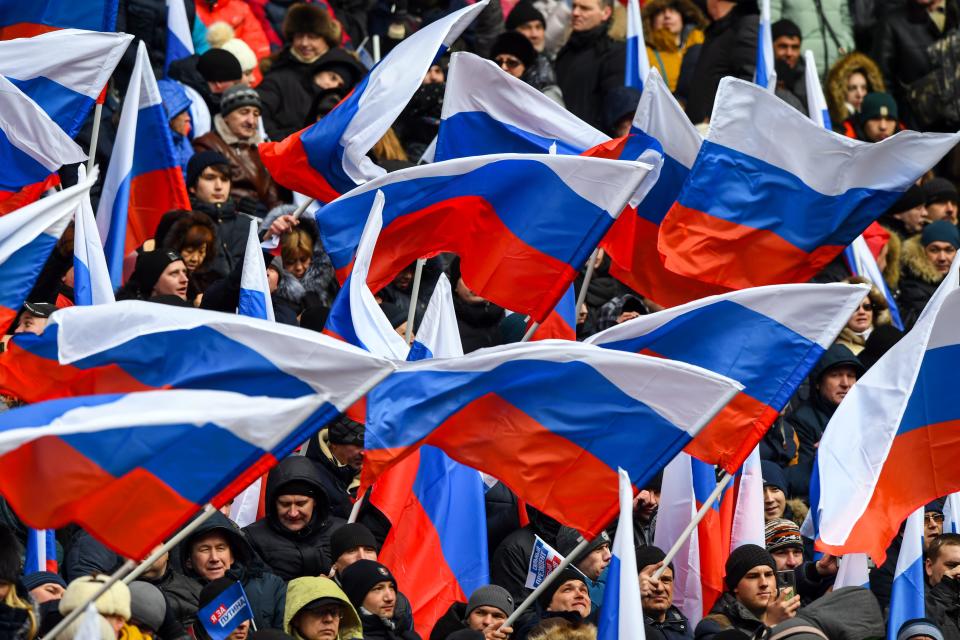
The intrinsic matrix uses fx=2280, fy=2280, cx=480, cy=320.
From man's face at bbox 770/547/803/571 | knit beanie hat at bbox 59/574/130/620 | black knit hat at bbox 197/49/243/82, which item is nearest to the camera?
knit beanie hat at bbox 59/574/130/620

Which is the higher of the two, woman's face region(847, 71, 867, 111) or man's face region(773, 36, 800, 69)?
man's face region(773, 36, 800, 69)

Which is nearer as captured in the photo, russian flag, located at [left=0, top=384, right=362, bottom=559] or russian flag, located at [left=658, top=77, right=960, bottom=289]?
russian flag, located at [left=0, top=384, right=362, bottom=559]

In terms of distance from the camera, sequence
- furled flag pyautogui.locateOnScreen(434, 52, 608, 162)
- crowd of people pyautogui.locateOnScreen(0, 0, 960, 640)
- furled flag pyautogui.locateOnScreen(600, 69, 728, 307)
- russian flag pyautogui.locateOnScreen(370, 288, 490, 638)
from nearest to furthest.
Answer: crowd of people pyautogui.locateOnScreen(0, 0, 960, 640)
russian flag pyautogui.locateOnScreen(370, 288, 490, 638)
furled flag pyautogui.locateOnScreen(600, 69, 728, 307)
furled flag pyautogui.locateOnScreen(434, 52, 608, 162)

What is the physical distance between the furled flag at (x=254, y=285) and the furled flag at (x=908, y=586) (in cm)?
384

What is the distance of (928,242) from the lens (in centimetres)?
1725

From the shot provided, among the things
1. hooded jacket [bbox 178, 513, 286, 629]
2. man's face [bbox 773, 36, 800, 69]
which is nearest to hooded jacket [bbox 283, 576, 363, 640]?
hooded jacket [bbox 178, 513, 286, 629]

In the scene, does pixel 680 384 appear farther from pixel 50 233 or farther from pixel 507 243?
pixel 50 233

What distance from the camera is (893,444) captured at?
11.7 m

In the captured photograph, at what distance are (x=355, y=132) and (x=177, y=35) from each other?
4235 millimetres

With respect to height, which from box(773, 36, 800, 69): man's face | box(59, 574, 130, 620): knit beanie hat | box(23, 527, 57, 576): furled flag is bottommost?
box(23, 527, 57, 576): furled flag

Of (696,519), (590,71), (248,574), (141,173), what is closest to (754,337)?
(696,519)

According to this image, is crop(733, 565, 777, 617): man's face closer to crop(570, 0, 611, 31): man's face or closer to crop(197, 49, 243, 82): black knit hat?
crop(197, 49, 243, 82): black knit hat

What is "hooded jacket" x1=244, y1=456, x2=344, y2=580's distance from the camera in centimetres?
1159

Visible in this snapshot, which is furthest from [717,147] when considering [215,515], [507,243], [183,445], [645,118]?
[183,445]
